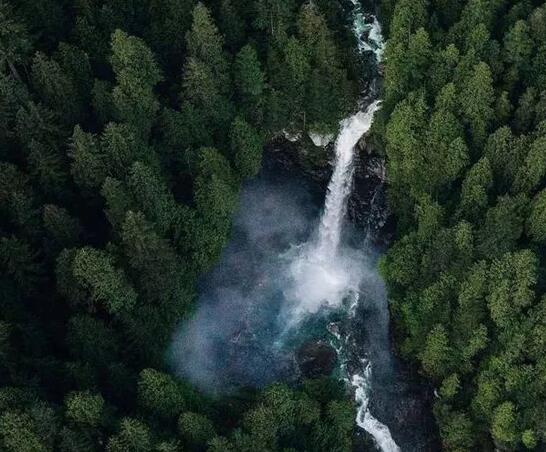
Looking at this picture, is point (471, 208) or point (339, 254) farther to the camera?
point (339, 254)

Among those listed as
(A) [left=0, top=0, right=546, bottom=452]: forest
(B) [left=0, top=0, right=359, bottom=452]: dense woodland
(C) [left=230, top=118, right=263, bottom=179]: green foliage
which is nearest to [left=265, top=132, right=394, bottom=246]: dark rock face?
(B) [left=0, top=0, right=359, bottom=452]: dense woodland

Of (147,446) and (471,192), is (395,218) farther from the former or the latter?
(147,446)

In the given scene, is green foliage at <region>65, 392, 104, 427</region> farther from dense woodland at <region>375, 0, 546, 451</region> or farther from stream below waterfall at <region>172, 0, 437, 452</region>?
dense woodland at <region>375, 0, 546, 451</region>

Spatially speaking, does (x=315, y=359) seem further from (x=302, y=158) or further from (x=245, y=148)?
(x=302, y=158)

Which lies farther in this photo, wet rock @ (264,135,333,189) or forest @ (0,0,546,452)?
wet rock @ (264,135,333,189)

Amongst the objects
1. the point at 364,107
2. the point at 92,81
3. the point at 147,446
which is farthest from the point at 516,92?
the point at 147,446

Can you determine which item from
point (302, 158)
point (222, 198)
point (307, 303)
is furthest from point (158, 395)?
point (302, 158)
